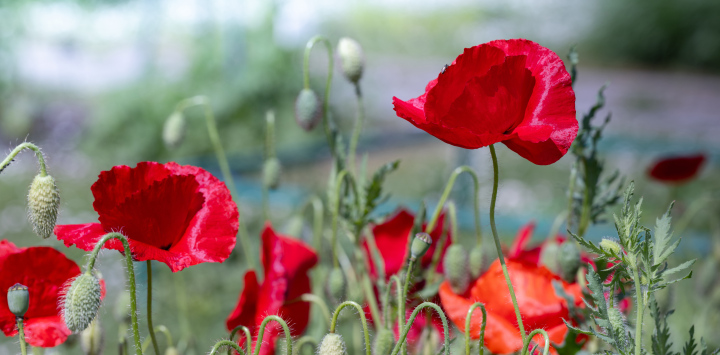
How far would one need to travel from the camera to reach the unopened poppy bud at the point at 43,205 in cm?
46

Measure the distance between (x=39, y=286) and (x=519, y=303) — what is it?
1.18 feet

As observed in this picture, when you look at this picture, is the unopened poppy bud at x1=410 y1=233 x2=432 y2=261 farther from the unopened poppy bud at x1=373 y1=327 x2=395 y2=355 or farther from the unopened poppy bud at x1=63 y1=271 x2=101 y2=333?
the unopened poppy bud at x1=63 y1=271 x2=101 y2=333

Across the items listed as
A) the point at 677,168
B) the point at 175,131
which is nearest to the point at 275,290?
the point at 175,131

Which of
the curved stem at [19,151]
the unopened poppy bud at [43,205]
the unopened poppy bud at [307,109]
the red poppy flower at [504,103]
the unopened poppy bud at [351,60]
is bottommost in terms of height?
the unopened poppy bud at [43,205]

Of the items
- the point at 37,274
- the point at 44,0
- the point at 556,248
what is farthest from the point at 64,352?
the point at 44,0

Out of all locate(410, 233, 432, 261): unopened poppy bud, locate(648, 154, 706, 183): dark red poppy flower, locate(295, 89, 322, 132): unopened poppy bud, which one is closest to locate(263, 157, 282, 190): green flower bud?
locate(295, 89, 322, 132): unopened poppy bud

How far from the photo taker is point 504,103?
1.52 feet

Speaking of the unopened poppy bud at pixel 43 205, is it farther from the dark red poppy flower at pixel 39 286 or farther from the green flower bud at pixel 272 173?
the green flower bud at pixel 272 173

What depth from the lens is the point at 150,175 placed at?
1.62ft

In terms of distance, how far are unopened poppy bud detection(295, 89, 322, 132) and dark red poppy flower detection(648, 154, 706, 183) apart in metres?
0.74

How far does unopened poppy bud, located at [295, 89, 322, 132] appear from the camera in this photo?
28.3 inches

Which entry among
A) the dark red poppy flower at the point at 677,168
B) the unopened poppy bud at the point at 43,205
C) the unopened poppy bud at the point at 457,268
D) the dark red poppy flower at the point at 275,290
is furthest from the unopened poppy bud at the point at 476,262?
the dark red poppy flower at the point at 677,168

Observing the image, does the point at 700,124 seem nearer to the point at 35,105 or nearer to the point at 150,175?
the point at 35,105

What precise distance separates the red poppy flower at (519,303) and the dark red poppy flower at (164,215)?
18cm
